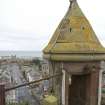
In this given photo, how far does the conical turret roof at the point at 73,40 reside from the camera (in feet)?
13.3

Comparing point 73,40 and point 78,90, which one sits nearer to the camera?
point 73,40

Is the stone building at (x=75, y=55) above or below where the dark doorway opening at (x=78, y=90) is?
above

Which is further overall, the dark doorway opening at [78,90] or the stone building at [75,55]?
the dark doorway opening at [78,90]

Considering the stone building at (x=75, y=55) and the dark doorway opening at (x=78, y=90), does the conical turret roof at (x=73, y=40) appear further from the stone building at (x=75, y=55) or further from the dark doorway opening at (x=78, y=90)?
the dark doorway opening at (x=78, y=90)

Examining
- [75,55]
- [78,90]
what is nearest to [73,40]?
[75,55]

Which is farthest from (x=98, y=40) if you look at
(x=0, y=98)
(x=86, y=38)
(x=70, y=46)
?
(x=0, y=98)

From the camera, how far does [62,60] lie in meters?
4.04

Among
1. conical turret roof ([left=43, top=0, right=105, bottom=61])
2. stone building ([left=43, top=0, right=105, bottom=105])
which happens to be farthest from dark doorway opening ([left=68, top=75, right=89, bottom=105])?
conical turret roof ([left=43, top=0, right=105, bottom=61])

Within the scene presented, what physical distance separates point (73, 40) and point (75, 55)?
8.6 inches

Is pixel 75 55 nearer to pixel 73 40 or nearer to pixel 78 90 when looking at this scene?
pixel 73 40

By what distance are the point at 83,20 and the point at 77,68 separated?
0.69m

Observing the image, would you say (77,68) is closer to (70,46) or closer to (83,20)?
(70,46)

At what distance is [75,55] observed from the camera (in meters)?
4.05

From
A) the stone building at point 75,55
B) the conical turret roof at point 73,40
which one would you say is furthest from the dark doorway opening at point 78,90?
the conical turret roof at point 73,40
